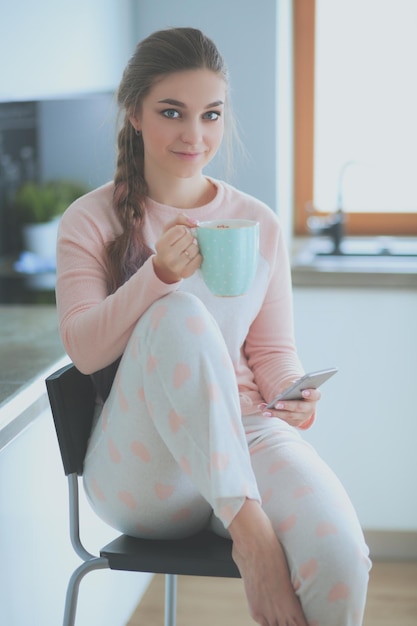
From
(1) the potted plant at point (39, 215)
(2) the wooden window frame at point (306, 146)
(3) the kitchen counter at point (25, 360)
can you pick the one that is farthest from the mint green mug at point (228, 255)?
(2) the wooden window frame at point (306, 146)

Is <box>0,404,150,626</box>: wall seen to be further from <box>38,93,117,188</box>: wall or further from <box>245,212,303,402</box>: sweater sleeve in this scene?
<box>38,93,117,188</box>: wall

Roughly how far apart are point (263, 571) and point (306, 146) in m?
2.02

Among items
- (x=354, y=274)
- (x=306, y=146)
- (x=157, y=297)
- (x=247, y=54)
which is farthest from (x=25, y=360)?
(x=306, y=146)

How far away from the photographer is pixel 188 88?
4.96 feet

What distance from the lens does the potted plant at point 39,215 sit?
106 inches

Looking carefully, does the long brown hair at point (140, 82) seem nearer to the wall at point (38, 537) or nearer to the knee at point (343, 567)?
the wall at point (38, 537)

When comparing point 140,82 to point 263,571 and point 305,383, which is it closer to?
point 305,383

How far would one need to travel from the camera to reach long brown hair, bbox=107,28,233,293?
1520mm

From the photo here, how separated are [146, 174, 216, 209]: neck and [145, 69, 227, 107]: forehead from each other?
175 millimetres

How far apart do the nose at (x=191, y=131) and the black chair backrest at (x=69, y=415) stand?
408 mm

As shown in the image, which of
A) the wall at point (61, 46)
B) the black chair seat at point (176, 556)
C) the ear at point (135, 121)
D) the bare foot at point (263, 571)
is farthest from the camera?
the wall at point (61, 46)

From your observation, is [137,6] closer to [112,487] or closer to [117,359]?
[117,359]

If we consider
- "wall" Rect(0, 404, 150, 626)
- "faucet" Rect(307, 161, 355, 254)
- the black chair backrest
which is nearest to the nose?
the black chair backrest

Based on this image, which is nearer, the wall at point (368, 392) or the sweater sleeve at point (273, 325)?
the sweater sleeve at point (273, 325)
